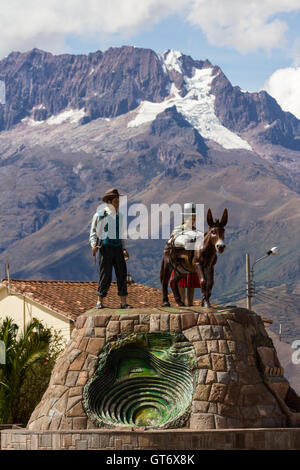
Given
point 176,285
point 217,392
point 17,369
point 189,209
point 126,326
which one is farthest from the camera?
point 17,369

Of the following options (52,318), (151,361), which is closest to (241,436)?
(151,361)

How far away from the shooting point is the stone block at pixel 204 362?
63.1ft

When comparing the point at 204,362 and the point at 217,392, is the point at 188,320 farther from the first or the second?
the point at 217,392

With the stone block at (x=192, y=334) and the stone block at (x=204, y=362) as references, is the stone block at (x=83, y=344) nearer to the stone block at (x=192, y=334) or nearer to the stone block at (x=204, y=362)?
the stone block at (x=192, y=334)

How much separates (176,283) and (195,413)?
3.80 m

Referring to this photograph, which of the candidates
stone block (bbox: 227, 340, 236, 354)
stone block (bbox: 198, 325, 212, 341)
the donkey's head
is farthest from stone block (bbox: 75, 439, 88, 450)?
the donkey's head

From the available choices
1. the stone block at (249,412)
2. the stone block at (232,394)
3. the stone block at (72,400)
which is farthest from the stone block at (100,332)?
the stone block at (249,412)

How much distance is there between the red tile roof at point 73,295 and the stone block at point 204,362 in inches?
764

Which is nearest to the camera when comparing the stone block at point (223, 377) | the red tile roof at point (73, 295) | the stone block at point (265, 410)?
the stone block at point (223, 377)

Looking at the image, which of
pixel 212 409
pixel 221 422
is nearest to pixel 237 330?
pixel 212 409

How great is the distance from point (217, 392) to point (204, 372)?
51 cm

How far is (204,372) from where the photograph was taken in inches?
754
